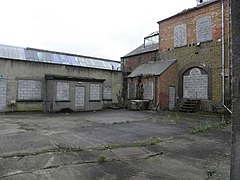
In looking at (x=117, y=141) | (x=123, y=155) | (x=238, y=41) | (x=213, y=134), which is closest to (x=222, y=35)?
(x=213, y=134)

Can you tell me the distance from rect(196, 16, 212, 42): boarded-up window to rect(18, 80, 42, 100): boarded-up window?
13369mm

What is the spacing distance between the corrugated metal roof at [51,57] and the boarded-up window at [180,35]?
33.3 ft

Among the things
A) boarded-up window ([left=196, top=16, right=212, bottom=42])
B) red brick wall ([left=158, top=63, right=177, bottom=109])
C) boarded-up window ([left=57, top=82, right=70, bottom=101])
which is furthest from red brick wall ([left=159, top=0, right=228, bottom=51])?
boarded-up window ([left=57, top=82, right=70, bottom=101])

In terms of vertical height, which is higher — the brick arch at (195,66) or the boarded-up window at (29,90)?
the brick arch at (195,66)

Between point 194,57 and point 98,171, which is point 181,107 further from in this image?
point 98,171

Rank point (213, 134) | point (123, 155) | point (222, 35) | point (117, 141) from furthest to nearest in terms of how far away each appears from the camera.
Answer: point (222, 35)
point (213, 134)
point (117, 141)
point (123, 155)

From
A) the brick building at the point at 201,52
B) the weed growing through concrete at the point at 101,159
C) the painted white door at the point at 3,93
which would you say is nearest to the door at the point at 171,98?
the brick building at the point at 201,52

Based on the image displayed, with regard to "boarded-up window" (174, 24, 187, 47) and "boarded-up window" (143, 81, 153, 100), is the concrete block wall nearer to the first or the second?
"boarded-up window" (143, 81, 153, 100)

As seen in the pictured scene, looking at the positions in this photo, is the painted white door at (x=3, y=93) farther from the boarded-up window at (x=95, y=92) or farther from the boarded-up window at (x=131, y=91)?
the boarded-up window at (x=131, y=91)

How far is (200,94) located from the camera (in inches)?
649

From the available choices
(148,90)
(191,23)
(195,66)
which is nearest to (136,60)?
(148,90)

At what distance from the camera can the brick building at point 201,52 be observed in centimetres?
1494

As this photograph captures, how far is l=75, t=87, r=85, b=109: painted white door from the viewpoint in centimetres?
1698

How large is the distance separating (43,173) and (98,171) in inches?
39.0
